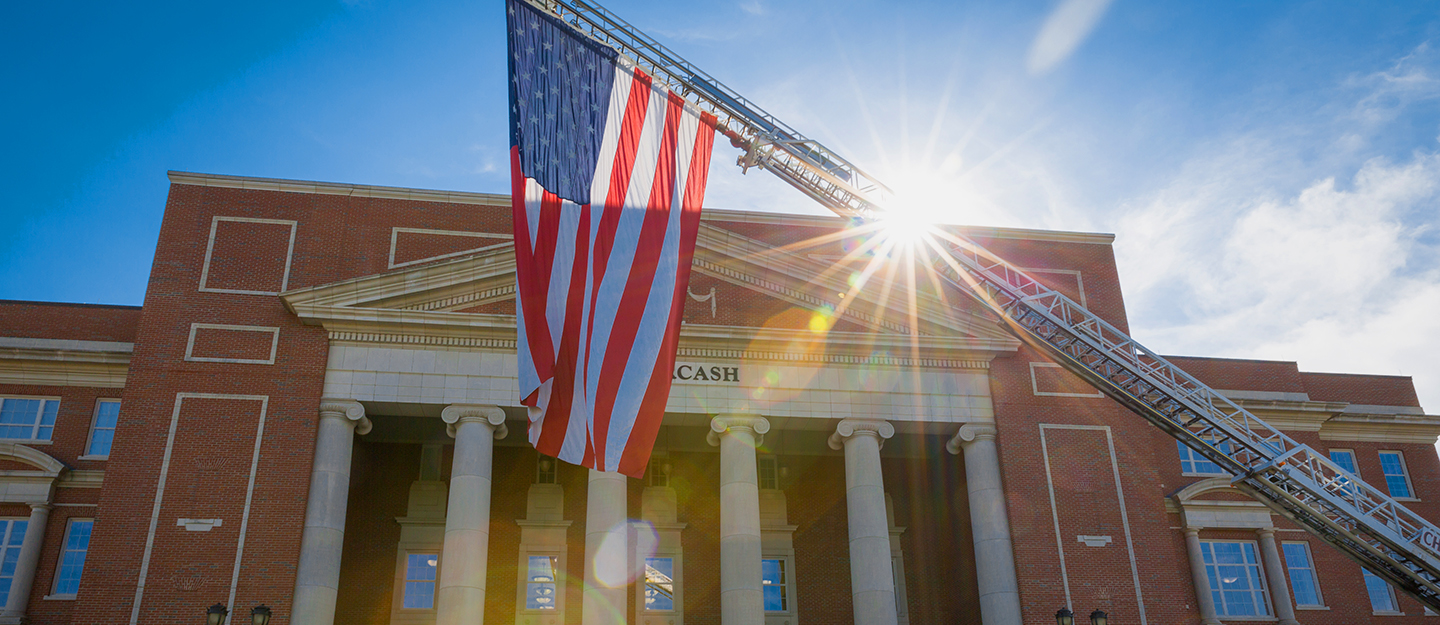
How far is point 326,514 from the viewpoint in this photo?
80.1ft

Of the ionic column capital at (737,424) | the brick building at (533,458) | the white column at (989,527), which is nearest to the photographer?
the brick building at (533,458)

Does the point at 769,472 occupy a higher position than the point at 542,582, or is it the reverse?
the point at 769,472

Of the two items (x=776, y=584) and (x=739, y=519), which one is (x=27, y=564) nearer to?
(x=739, y=519)

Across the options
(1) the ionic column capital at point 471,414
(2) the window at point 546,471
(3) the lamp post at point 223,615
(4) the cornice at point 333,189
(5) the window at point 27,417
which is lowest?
(3) the lamp post at point 223,615

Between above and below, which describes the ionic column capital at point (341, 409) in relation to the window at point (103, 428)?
below

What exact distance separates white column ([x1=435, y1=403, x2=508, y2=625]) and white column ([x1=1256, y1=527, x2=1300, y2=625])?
→ 23604 millimetres

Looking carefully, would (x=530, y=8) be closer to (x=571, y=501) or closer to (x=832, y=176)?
(x=832, y=176)

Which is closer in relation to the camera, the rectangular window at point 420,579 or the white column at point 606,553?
the white column at point 606,553

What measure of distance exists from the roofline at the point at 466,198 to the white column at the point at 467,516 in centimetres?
694

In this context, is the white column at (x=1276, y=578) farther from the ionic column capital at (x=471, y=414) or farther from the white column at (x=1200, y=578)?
the ionic column capital at (x=471, y=414)

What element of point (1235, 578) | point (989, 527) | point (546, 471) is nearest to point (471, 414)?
point (546, 471)

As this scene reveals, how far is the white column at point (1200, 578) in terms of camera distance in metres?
30.4

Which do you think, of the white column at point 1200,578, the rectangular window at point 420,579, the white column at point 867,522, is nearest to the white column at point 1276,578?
the white column at point 1200,578

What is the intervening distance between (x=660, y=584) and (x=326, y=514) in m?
9.94
